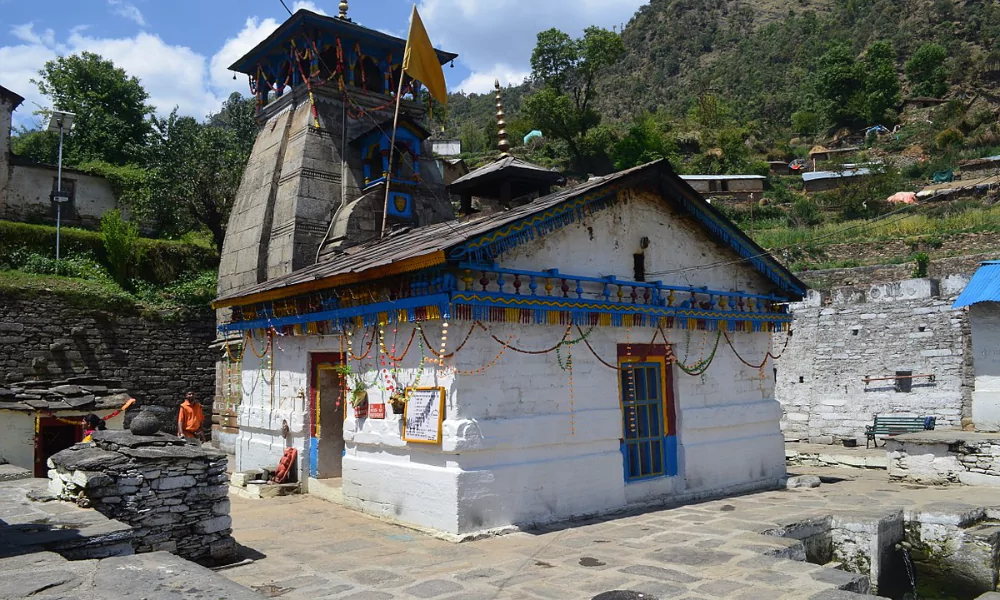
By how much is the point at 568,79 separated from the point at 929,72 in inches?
1181

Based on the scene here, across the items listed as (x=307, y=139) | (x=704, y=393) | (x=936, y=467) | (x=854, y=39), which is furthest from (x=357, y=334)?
(x=854, y=39)

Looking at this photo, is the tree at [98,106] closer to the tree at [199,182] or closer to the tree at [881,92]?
the tree at [199,182]

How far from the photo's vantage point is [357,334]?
10359 millimetres

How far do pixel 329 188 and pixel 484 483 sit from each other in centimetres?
926

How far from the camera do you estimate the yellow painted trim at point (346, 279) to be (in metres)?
8.23

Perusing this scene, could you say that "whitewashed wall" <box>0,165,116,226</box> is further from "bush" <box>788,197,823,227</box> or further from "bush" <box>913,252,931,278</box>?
"bush" <box>788,197,823,227</box>

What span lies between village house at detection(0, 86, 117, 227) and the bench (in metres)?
27.3

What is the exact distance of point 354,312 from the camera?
33.2ft

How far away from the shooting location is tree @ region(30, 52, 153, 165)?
3378 centimetres

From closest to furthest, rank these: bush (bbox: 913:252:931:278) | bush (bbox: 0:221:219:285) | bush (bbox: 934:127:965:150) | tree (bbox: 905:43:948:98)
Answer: bush (bbox: 0:221:219:285)
bush (bbox: 913:252:931:278)
bush (bbox: 934:127:965:150)
tree (bbox: 905:43:948:98)

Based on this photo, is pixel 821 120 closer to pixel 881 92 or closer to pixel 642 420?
pixel 881 92

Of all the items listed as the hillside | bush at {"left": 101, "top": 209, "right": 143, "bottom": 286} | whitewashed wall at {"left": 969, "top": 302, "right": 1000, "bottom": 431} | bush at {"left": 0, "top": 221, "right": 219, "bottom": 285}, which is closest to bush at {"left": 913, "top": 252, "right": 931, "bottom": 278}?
the hillside

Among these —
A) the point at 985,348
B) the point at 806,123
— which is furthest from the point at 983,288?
the point at 806,123

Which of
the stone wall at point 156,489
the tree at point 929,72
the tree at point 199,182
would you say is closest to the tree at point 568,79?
the tree at point 929,72
